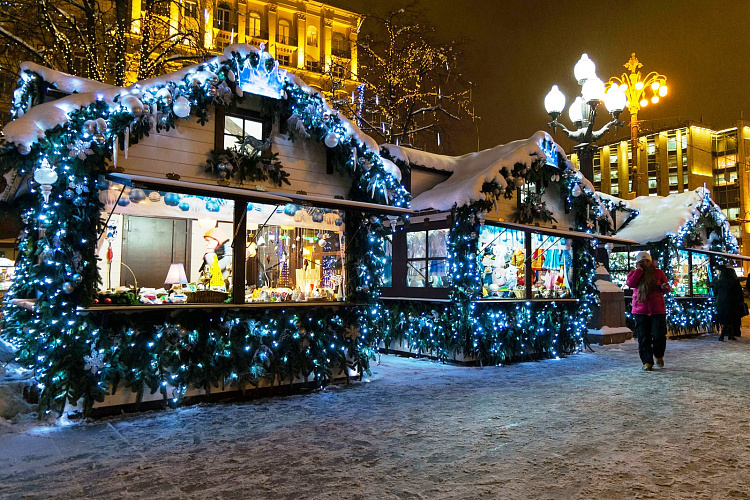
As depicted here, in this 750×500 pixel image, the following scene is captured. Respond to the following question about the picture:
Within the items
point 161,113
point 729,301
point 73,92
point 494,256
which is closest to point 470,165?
point 494,256

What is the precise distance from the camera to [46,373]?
621cm

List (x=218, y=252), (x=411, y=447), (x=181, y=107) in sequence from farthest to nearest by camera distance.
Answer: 1. (x=218, y=252)
2. (x=181, y=107)
3. (x=411, y=447)

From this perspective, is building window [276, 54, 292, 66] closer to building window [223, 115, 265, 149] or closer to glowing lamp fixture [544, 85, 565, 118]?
glowing lamp fixture [544, 85, 565, 118]

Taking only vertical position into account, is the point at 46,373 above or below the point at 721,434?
above

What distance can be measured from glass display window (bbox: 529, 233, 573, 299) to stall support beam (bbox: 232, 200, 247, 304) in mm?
6651

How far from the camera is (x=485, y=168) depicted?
11188mm

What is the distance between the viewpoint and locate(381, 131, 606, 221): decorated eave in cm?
1055

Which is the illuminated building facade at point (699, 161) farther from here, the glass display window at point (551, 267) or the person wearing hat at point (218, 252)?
the person wearing hat at point (218, 252)

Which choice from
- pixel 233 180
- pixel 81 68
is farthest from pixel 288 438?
pixel 81 68

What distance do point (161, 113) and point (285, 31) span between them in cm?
4071

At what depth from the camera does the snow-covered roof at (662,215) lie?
16.3 metres

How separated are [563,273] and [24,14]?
16420 millimetres

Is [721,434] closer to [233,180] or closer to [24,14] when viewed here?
[233,180]

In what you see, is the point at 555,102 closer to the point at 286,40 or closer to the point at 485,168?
the point at 485,168
